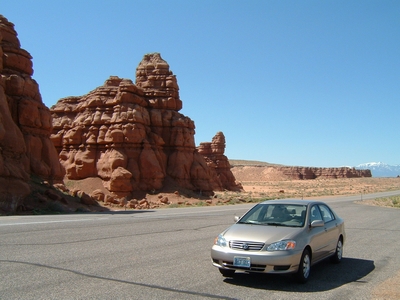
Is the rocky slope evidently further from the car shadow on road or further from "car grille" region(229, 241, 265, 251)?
"car grille" region(229, 241, 265, 251)

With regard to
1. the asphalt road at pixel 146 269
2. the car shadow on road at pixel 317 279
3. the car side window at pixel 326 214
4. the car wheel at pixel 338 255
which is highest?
the car side window at pixel 326 214

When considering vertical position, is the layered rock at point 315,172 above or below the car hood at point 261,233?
above

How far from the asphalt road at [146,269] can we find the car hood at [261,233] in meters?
0.79

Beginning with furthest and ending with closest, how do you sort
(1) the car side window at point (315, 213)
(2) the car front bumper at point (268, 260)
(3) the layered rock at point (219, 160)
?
(3) the layered rock at point (219, 160) < (1) the car side window at point (315, 213) < (2) the car front bumper at point (268, 260)

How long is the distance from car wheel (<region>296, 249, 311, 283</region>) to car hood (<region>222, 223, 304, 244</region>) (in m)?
0.41

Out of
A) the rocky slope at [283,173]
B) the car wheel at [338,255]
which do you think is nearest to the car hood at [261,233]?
the car wheel at [338,255]

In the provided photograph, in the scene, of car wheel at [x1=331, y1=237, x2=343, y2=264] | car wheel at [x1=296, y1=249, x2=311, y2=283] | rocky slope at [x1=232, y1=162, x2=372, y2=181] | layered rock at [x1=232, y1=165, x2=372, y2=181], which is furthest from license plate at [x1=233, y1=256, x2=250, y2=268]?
layered rock at [x1=232, y1=165, x2=372, y2=181]

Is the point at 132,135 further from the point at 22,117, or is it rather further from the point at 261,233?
the point at 261,233

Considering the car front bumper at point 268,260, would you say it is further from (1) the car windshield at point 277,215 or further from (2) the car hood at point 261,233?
(1) the car windshield at point 277,215

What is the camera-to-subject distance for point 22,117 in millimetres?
28578

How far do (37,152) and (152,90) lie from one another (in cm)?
1960

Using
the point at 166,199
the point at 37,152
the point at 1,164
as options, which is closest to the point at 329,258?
the point at 1,164

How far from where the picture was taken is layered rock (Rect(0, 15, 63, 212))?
24500mm

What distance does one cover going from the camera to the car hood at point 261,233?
7609 millimetres
